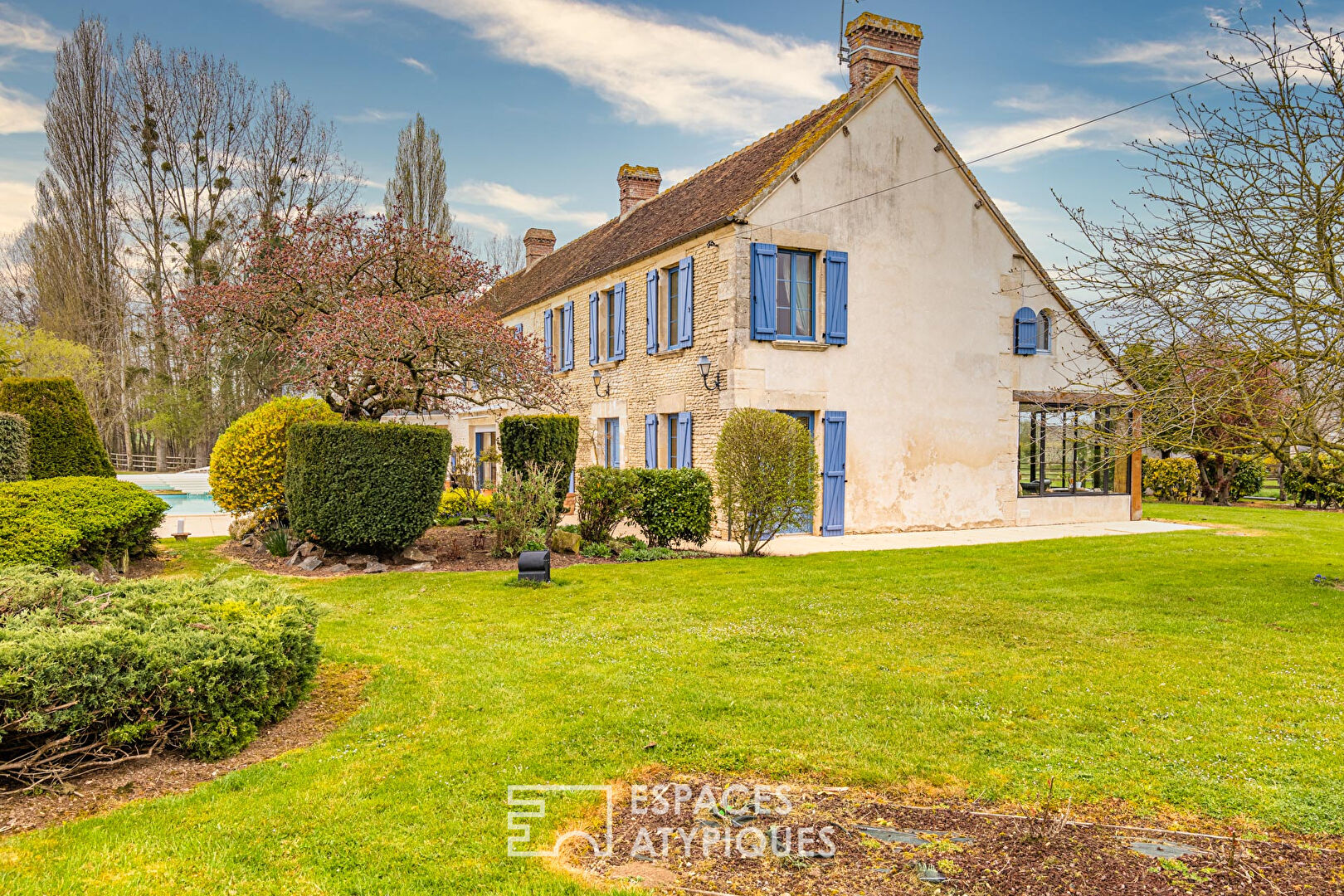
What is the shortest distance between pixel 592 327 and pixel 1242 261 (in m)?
14.2

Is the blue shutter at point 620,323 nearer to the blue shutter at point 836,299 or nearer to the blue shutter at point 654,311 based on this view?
the blue shutter at point 654,311

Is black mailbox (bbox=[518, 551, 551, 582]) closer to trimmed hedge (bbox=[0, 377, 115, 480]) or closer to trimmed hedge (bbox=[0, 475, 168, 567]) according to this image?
trimmed hedge (bbox=[0, 475, 168, 567])

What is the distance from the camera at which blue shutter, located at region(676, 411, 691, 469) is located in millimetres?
15141

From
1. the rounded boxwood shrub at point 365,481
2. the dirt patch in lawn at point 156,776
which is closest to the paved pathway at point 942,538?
the rounded boxwood shrub at point 365,481

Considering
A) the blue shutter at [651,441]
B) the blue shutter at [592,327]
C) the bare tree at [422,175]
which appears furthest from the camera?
the bare tree at [422,175]

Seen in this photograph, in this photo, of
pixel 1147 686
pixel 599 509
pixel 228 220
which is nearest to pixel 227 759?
pixel 1147 686

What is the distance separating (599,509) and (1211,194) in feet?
28.6

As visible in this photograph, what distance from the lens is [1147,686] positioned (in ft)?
18.3

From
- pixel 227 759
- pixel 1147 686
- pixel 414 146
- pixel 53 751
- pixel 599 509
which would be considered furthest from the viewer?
pixel 414 146

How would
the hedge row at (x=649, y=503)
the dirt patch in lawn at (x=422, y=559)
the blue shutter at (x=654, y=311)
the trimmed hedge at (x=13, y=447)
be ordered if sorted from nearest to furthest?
the trimmed hedge at (x=13, y=447) < the dirt patch in lawn at (x=422, y=559) < the hedge row at (x=649, y=503) < the blue shutter at (x=654, y=311)

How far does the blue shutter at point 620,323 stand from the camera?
1822 cm

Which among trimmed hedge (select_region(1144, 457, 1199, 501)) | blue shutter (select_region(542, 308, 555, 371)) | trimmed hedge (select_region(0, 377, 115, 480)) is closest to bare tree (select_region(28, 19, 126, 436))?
blue shutter (select_region(542, 308, 555, 371))

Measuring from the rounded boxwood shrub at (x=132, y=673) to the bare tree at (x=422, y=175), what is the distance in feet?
95.1

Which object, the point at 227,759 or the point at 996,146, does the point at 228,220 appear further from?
the point at 227,759
